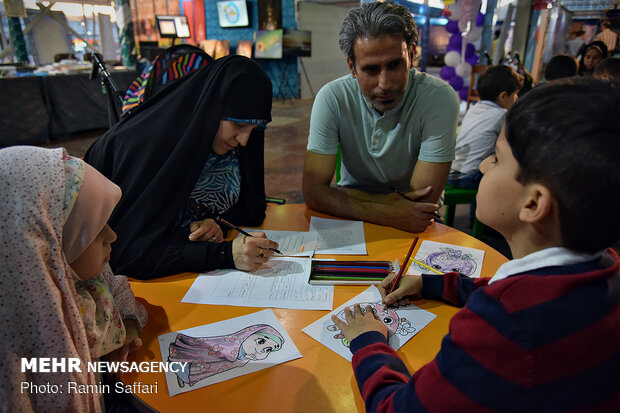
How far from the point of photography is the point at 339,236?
139cm

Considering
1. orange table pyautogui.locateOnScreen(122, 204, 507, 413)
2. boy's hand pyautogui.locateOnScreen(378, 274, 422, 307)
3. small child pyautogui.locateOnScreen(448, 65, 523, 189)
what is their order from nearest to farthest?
1. orange table pyautogui.locateOnScreen(122, 204, 507, 413)
2. boy's hand pyautogui.locateOnScreen(378, 274, 422, 307)
3. small child pyautogui.locateOnScreen(448, 65, 523, 189)

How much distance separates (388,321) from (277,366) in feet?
0.95

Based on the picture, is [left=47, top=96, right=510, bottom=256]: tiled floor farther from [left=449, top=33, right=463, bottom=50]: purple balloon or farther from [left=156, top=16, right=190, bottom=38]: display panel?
[left=156, top=16, right=190, bottom=38]: display panel

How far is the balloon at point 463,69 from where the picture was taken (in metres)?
6.36

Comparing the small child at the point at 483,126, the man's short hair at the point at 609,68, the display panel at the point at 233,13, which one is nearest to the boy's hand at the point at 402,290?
the small child at the point at 483,126

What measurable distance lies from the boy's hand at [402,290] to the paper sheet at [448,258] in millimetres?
132

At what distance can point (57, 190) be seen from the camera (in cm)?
63

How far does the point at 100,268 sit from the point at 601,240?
87 cm

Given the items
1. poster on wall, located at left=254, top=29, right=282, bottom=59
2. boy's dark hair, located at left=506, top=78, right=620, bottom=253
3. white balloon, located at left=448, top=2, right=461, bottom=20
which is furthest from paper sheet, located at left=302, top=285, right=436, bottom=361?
poster on wall, located at left=254, top=29, right=282, bottom=59

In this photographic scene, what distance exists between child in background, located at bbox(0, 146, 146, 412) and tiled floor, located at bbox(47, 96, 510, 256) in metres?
2.71

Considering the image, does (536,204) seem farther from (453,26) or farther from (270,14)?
(270,14)

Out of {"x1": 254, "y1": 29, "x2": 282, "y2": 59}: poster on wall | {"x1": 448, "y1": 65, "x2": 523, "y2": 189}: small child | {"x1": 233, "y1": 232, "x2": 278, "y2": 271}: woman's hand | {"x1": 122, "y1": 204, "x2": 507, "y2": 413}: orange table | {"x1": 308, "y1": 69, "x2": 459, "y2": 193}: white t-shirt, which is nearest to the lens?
{"x1": 122, "y1": 204, "x2": 507, "y2": 413}: orange table

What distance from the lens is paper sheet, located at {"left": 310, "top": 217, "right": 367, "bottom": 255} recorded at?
1285mm

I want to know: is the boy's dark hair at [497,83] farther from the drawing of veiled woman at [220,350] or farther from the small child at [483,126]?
the drawing of veiled woman at [220,350]
